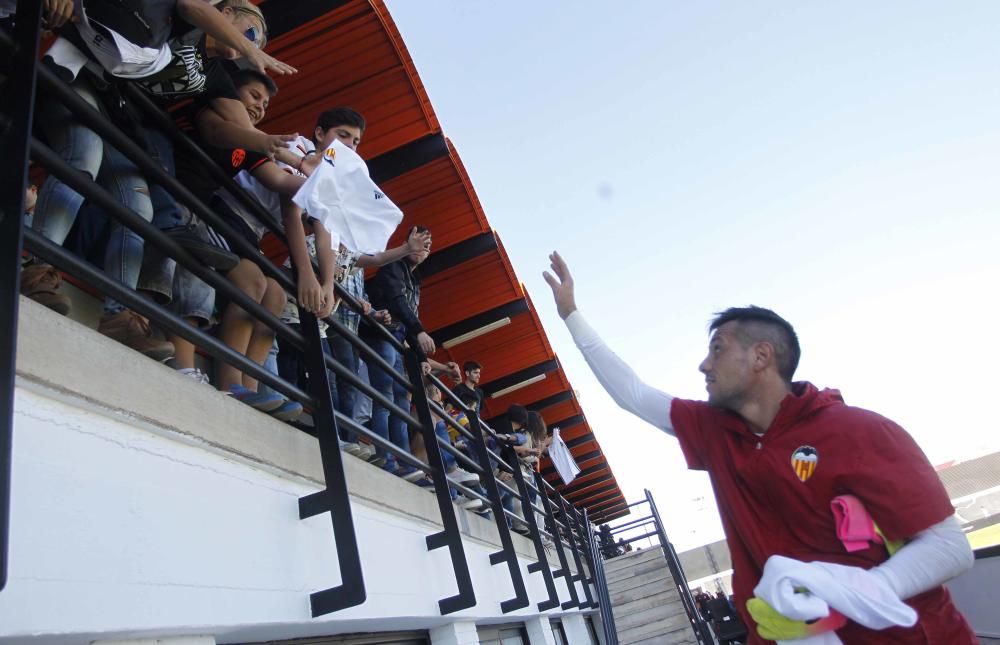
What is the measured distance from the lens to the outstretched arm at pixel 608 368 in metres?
2.38

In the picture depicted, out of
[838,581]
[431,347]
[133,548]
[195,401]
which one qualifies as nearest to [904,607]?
[838,581]

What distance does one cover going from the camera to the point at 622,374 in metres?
2.51

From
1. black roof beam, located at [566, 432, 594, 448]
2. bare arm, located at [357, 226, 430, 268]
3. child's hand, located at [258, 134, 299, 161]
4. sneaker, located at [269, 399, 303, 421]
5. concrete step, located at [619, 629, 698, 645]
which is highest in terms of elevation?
black roof beam, located at [566, 432, 594, 448]

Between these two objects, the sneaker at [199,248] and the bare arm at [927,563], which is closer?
the bare arm at [927,563]

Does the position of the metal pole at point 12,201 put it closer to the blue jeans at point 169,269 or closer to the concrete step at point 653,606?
the blue jeans at point 169,269

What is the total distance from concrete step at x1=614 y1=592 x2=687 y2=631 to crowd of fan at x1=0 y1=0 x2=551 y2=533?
28.6 feet

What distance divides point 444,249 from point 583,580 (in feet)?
16.7

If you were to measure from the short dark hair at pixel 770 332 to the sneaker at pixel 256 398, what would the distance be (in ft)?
5.55

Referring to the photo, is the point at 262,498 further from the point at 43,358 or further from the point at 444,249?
the point at 444,249

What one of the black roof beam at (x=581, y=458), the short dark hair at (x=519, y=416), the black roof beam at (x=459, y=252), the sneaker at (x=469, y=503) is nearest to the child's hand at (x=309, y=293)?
the sneaker at (x=469, y=503)

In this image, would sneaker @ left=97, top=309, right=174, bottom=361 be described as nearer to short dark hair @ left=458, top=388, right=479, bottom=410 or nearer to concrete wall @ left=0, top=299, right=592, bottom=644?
concrete wall @ left=0, top=299, right=592, bottom=644

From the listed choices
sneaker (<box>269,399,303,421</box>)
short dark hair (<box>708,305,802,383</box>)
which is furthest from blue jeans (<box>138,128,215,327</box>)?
short dark hair (<box>708,305,802,383</box>)

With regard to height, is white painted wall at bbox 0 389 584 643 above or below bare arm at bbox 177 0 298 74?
below

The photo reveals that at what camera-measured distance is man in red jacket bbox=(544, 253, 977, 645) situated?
1.59 m
